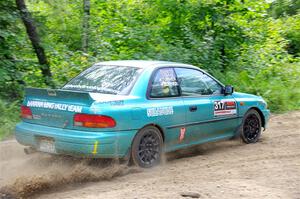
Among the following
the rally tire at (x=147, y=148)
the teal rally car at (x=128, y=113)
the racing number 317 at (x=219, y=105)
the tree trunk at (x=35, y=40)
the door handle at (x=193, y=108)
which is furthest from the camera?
the tree trunk at (x=35, y=40)

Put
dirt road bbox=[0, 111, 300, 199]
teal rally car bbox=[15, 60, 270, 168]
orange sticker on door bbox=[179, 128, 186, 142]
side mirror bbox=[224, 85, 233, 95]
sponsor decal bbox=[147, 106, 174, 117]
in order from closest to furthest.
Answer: dirt road bbox=[0, 111, 300, 199] → teal rally car bbox=[15, 60, 270, 168] → sponsor decal bbox=[147, 106, 174, 117] → orange sticker on door bbox=[179, 128, 186, 142] → side mirror bbox=[224, 85, 233, 95]

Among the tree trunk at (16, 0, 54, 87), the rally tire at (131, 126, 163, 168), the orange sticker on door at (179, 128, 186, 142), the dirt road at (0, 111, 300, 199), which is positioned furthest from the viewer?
the tree trunk at (16, 0, 54, 87)

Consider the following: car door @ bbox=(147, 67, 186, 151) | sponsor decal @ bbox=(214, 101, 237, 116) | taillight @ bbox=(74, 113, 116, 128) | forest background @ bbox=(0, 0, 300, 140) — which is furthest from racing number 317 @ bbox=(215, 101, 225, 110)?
forest background @ bbox=(0, 0, 300, 140)

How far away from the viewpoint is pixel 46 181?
579cm

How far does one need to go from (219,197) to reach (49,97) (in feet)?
8.95

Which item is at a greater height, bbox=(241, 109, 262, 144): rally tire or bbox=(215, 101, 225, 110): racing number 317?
bbox=(215, 101, 225, 110): racing number 317

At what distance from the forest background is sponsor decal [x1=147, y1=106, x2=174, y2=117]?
4301 mm

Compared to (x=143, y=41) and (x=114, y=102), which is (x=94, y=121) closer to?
(x=114, y=102)

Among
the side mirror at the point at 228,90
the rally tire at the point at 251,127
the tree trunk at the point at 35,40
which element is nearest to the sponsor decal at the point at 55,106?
the side mirror at the point at 228,90

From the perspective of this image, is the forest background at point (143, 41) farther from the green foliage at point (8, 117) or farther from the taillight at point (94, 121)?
the taillight at point (94, 121)

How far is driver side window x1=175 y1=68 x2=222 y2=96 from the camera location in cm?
750

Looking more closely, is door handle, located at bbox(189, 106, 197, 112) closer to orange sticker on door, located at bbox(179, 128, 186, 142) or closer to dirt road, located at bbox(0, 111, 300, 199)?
orange sticker on door, located at bbox(179, 128, 186, 142)

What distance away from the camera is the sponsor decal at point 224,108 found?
26.0 ft

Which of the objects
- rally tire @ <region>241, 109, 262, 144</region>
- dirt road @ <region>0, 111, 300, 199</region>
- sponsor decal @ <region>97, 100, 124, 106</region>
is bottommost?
dirt road @ <region>0, 111, 300, 199</region>
